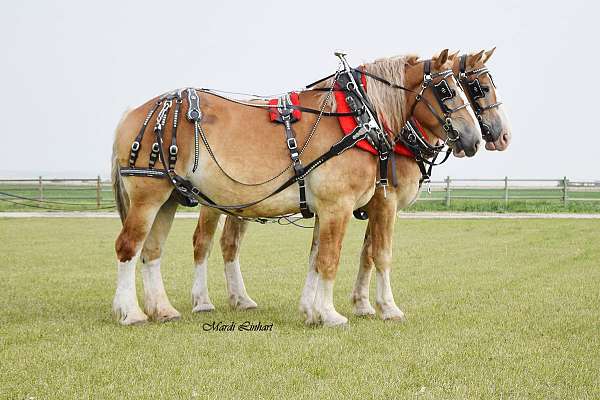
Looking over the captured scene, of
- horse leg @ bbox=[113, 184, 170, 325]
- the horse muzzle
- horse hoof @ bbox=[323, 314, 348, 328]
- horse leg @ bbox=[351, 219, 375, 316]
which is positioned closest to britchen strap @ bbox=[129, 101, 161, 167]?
horse leg @ bbox=[113, 184, 170, 325]

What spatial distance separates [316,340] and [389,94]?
262 cm

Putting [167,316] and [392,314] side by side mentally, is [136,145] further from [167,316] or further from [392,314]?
[392,314]

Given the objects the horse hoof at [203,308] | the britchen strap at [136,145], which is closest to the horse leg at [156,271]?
the horse hoof at [203,308]

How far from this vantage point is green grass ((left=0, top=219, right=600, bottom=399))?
4.34 metres

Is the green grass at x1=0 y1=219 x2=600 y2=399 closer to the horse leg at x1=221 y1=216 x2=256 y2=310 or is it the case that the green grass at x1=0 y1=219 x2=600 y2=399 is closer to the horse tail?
the horse leg at x1=221 y1=216 x2=256 y2=310

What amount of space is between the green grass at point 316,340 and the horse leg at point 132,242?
0.23 m

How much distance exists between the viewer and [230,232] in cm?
768

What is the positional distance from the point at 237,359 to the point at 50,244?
11.2 metres

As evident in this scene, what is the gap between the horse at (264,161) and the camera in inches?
243

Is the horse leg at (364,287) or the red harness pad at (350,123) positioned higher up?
the red harness pad at (350,123)

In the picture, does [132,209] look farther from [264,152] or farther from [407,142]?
[407,142]
